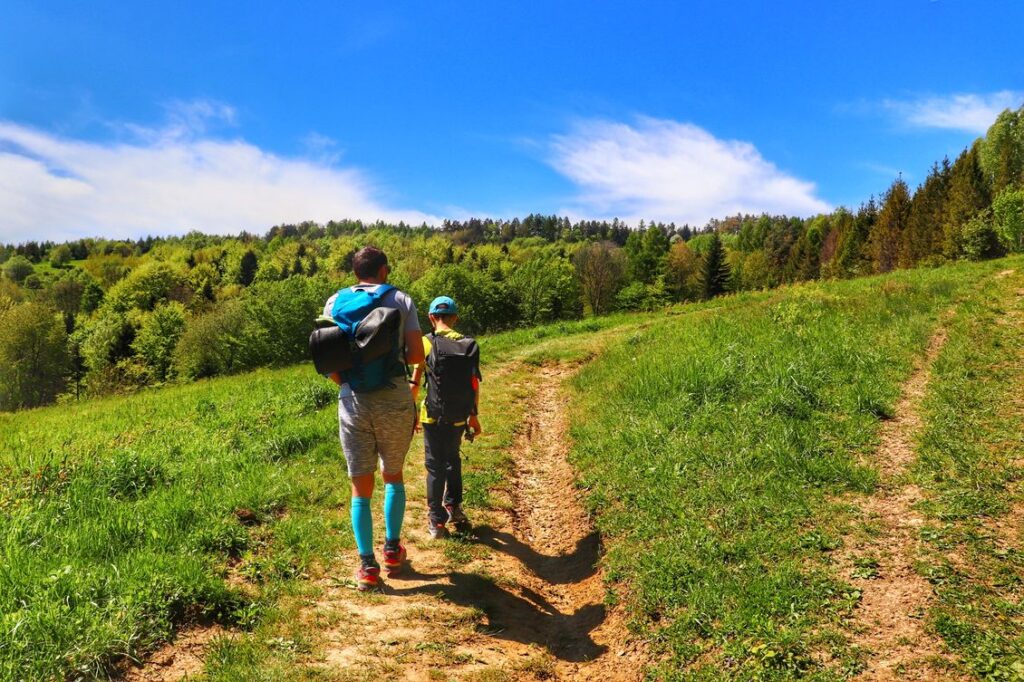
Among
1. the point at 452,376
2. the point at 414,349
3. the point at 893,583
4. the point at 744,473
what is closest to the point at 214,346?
the point at 452,376

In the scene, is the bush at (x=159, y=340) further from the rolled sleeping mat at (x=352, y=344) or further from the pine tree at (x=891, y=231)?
the pine tree at (x=891, y=231)

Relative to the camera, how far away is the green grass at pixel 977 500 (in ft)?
12.3

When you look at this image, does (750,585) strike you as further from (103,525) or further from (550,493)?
(103,525)

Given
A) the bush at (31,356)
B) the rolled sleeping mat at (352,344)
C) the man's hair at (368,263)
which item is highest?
the man's hair at (368,263)

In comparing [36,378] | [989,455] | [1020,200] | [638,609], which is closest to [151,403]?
[638,609]

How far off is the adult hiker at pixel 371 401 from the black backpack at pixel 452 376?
0.92m

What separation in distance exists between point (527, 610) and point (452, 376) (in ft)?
8.18

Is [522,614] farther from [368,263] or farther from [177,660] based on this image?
[368,263]

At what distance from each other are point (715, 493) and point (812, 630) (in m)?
2.01

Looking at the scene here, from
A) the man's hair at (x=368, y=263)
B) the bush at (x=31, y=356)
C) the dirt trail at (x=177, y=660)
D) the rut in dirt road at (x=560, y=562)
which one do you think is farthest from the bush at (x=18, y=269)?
the dirt trail at (x=177, y=660)

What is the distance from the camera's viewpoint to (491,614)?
4.77 m

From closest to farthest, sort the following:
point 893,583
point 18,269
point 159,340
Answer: point 893,583
point 159,340
point 18,269

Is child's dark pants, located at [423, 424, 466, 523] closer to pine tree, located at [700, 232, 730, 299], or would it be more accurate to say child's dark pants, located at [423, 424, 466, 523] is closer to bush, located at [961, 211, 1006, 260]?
bush, located at [961, 211, 1006, 260]

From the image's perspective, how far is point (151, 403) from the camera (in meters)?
17.3
